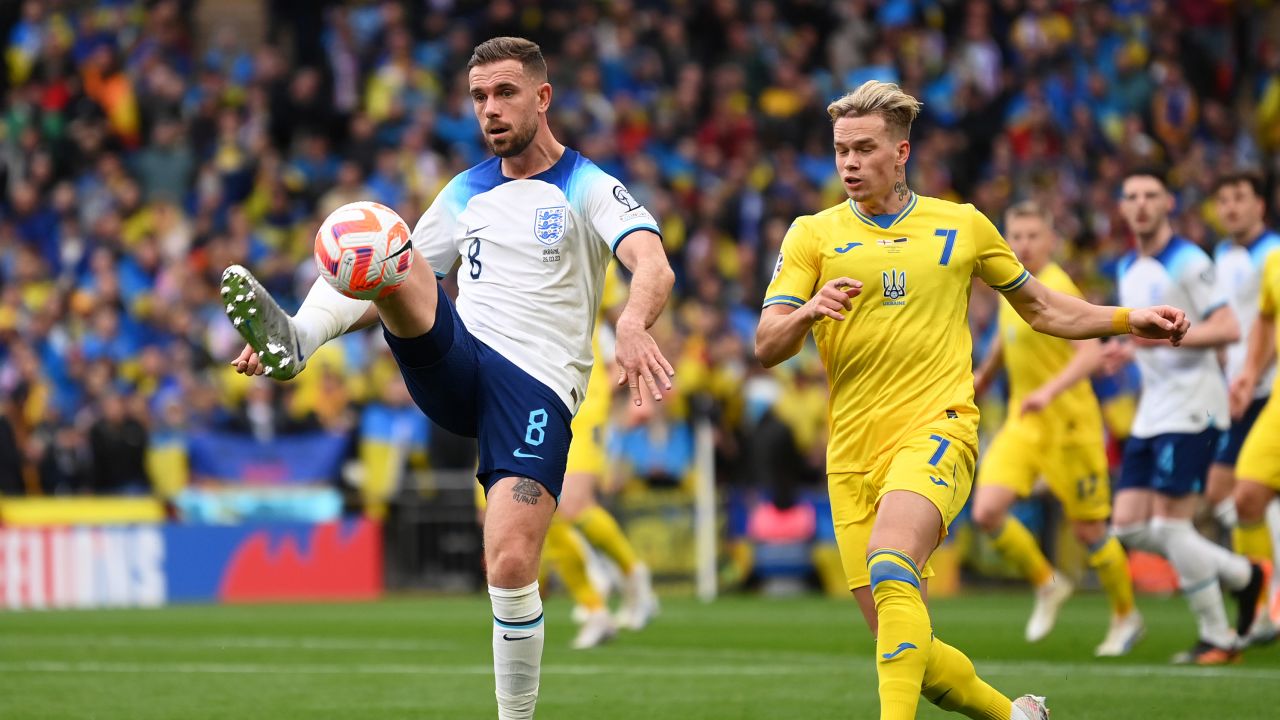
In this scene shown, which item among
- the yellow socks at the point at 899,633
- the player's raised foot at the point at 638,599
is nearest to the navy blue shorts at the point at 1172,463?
the player's raised foot at the point at 638,599

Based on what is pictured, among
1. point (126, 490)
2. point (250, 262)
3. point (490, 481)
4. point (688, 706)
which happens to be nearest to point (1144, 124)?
point (250, 262)

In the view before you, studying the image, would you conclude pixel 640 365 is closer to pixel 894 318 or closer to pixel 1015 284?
pixel 894 318

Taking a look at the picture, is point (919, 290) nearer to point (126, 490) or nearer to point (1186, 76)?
point (126, 490)

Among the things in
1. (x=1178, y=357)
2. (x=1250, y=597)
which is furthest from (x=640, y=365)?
(x=1250, y=597)

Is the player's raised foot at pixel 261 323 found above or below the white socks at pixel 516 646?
above

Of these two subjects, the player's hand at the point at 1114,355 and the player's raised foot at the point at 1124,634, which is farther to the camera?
the player's raised foot at the point at 1124,634

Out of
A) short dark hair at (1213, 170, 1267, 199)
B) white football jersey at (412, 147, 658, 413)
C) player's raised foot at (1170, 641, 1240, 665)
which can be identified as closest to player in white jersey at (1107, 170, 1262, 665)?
player's raised foot at (1170, 641, 1240, 665)

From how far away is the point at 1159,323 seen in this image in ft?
21.9

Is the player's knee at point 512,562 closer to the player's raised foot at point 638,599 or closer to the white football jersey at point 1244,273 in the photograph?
the white football jersey at point 1244,273

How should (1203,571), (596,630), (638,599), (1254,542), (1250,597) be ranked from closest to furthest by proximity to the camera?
(1203,571), (1250,597), (1254,542), (596,630), (638,599)

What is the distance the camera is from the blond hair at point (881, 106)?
6766 mm

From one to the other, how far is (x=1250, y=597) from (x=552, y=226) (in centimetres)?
600

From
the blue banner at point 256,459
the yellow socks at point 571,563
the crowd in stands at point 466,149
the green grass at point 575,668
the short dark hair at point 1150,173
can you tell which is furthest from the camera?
the crowd in stands at point 466,149

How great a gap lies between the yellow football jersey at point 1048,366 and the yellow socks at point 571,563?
3.15 m
